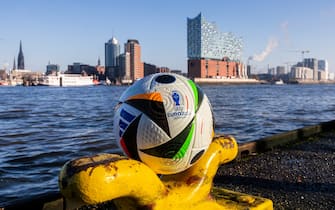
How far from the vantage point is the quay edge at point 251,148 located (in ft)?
13.9

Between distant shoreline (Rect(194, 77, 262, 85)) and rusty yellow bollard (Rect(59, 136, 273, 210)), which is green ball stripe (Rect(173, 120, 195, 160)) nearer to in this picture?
rusty yellow bollard (Rect(59, 136, 273, 210))

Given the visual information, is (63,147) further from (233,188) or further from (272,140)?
(233,188)

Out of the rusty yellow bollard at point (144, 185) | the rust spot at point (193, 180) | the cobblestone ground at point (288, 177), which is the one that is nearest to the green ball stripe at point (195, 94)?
the rusty yellow bollard at point (144, 185)

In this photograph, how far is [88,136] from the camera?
13.4m

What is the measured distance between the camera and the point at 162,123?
2738mm

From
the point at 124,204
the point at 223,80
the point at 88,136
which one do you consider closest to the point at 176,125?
the point at 124,204

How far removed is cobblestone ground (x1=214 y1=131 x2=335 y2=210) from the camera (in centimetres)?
471

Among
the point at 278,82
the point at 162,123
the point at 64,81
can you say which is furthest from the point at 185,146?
the point at 278,82

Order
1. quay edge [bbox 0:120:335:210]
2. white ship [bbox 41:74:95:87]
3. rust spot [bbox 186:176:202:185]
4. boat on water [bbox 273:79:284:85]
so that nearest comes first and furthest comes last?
rust spot [bbox 186:176:202:185] < quay edge [bbox 0:120:335:210] < white ship [bbox 41:74:95:87] < boat on water [bbox 273:79:284:85]

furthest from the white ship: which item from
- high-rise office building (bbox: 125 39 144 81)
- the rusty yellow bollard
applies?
the rusty yellow bollard

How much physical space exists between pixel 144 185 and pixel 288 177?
3698 mm

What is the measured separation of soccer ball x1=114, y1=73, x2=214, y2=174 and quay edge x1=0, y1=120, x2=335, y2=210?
1.85 m

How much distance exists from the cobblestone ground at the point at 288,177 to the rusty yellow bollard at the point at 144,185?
43.7 inches

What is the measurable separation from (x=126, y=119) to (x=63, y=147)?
29.5ft
